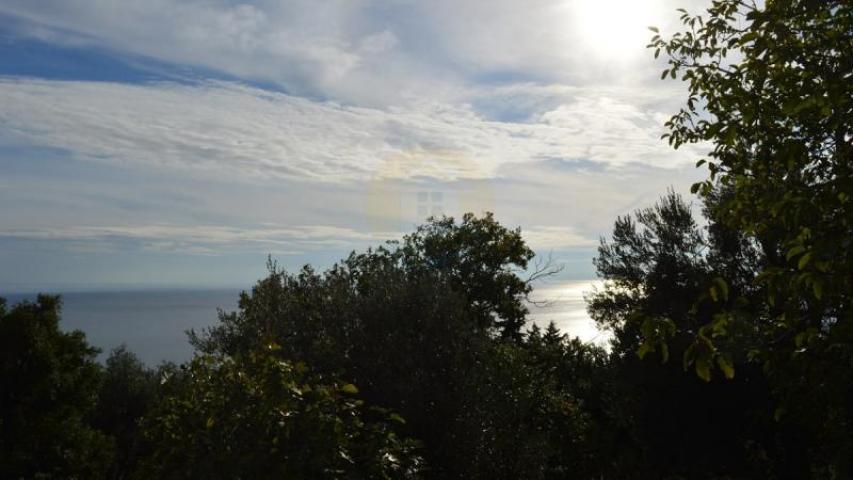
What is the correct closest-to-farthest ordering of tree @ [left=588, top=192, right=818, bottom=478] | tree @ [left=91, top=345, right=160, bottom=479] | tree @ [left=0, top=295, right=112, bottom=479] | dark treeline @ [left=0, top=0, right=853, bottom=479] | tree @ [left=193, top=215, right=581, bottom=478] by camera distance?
1. dark treeline @ [left=0, top=0, right=853, bottom=479]
2. tree @ [left=193, top=215, right=581, bottom=478]
3. tree @ [left=588, top=192, right=818, bottom=478]
4. tree @ [left=0, top=295, right=112, bottom=479]
5. tree @ [left=91, top=345, right=160, bottom=479]

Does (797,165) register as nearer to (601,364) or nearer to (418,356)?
(418,356)

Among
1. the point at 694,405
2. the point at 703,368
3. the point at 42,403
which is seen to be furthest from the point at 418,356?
the point at 42,403

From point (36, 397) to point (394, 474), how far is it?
21642 mm

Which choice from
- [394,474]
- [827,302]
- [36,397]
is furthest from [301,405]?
[36,397]

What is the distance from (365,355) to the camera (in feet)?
42.2

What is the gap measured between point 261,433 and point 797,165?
826 centimetres

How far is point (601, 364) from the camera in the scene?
102 ft

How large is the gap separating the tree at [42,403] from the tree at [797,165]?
24246 millimetres

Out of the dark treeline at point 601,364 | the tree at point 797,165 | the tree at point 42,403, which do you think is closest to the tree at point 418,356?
the dark treeline at point 601,364

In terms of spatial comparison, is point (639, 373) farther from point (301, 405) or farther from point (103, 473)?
point (103, 473)

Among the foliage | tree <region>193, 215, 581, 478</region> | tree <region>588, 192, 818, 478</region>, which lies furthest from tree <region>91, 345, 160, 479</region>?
the foliage

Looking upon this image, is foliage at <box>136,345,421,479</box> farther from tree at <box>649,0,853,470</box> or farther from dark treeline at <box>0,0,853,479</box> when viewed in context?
tree at <box>649,0,853,470</box>

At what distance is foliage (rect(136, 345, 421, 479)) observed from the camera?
7.12 metres

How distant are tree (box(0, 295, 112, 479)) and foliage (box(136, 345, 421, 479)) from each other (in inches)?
738
